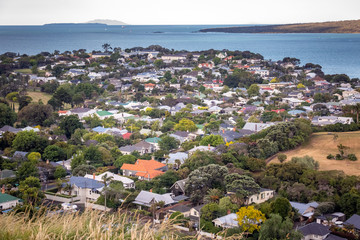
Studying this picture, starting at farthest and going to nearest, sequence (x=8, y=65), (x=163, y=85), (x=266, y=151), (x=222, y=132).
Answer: (x=8, y=65), (x=163, y=85), (x=222, y=132), (x=266, y=151)

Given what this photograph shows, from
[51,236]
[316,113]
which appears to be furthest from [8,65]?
[51,236]

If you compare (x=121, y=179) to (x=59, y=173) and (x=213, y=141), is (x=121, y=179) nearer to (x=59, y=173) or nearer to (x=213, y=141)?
(x=59, y=173)

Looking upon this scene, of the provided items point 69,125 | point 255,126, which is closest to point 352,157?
point 255,126

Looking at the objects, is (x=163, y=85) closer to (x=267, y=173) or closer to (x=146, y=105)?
(x=146, y=105)

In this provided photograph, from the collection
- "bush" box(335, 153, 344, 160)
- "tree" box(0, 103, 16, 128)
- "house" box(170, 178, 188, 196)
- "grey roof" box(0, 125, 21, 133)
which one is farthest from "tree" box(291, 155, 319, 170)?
"tree" box(0, 103, 16, 128)

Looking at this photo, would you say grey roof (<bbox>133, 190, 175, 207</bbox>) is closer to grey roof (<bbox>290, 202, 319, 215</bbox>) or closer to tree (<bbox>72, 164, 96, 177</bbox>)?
tree (<bbox>72, 164, 96, 177</bbox>)

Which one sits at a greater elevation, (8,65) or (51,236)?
(51,236)

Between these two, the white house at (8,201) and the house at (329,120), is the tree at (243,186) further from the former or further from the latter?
the house at (329,120)
